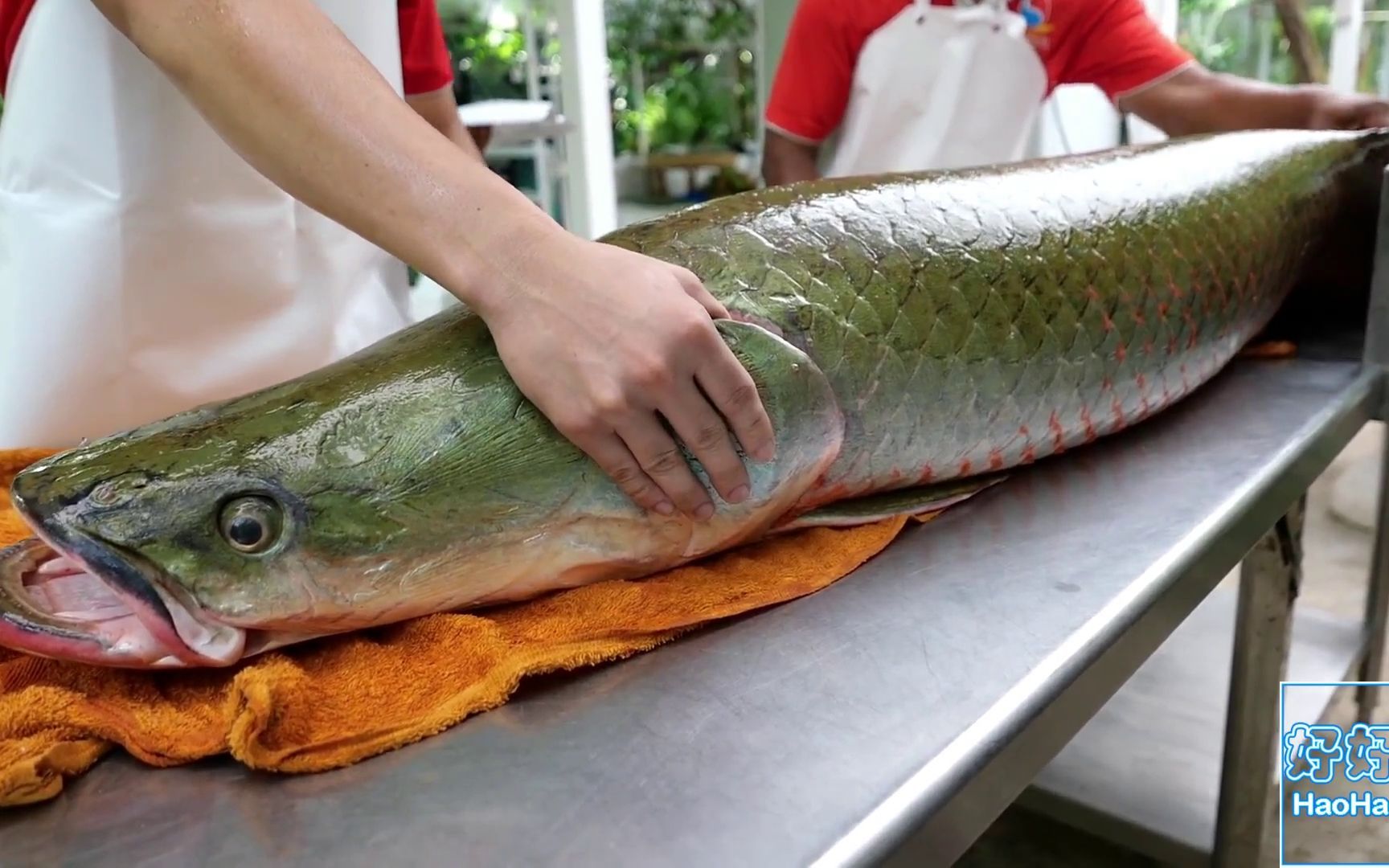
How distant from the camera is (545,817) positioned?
0.57 meters

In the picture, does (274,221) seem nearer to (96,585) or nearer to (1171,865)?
(96,585)


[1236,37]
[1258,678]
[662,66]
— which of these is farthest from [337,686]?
[1236,37]

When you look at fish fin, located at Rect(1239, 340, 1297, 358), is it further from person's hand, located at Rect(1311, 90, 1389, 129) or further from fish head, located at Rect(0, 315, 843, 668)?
fish head, located at Rect(0, 315, 843, 668)

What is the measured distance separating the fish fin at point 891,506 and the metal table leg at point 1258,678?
0.46m

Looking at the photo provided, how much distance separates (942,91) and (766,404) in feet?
4.91

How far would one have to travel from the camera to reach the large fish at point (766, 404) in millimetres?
661

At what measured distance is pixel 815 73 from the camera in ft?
6.81

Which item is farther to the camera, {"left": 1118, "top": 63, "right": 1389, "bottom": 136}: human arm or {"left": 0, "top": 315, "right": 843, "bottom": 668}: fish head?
{"left": 1118, "top": 63, "right": 1389, "bottom": 136}: human arm

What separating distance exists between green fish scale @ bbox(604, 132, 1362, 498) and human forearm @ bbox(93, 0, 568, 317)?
0.21 m

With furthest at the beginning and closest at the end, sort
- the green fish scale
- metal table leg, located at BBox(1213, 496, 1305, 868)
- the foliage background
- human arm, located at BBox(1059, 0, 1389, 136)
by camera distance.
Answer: the foliage background, human arm, located at BBox(1059, 0, 1389, 136), metal table leg, located at BBox(1213, 496, 1305, 868), the green fish scale

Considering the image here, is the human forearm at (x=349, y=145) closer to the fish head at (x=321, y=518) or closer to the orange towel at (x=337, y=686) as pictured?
the fish head at (x=321, y=518)

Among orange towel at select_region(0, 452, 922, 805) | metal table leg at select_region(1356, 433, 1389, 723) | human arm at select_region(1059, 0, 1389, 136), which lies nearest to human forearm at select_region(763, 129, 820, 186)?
human arm at select_region(1059, 0, 1389, 136)

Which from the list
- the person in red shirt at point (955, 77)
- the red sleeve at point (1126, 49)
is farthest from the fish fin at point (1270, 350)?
the red sleeve at point (1126, 49)

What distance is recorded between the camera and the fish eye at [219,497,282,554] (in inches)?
26.2
